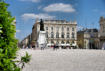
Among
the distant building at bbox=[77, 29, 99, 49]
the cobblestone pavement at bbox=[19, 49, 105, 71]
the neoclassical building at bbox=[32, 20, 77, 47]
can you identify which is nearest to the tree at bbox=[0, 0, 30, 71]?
the cobblestone pavement at bbox=[19, 49, 105, 71]

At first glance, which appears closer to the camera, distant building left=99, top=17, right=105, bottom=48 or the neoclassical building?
distant building left=99, top=17, right=105, bottom=48

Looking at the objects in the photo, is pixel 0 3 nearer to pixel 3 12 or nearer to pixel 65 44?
pixel 3 12

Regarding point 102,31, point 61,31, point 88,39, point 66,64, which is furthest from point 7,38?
point 88,39

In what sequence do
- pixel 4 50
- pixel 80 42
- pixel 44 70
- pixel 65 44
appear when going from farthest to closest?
pixel 80 42, pixel 65 44, pixel 44 70, pixel 4 50

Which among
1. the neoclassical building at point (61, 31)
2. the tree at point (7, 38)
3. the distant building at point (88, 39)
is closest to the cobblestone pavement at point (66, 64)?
the tree at point (7, 38)

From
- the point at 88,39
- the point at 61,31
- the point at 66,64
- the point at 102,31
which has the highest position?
the point at 61,31

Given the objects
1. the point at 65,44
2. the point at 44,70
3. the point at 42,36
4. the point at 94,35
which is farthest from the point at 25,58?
the point at 94,35

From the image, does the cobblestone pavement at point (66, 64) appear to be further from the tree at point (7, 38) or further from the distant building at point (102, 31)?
the distant building at point (102, 31)

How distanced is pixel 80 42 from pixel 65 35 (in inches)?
328

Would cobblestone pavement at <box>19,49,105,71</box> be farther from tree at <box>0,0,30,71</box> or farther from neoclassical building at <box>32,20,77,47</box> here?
neoclassical building at <box>32,20,77,47</box>

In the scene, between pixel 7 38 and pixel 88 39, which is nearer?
pixel 7 38

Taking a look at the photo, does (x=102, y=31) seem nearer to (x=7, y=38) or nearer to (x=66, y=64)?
(x=66, y=64)

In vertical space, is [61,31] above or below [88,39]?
above

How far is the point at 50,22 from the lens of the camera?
84.7m
